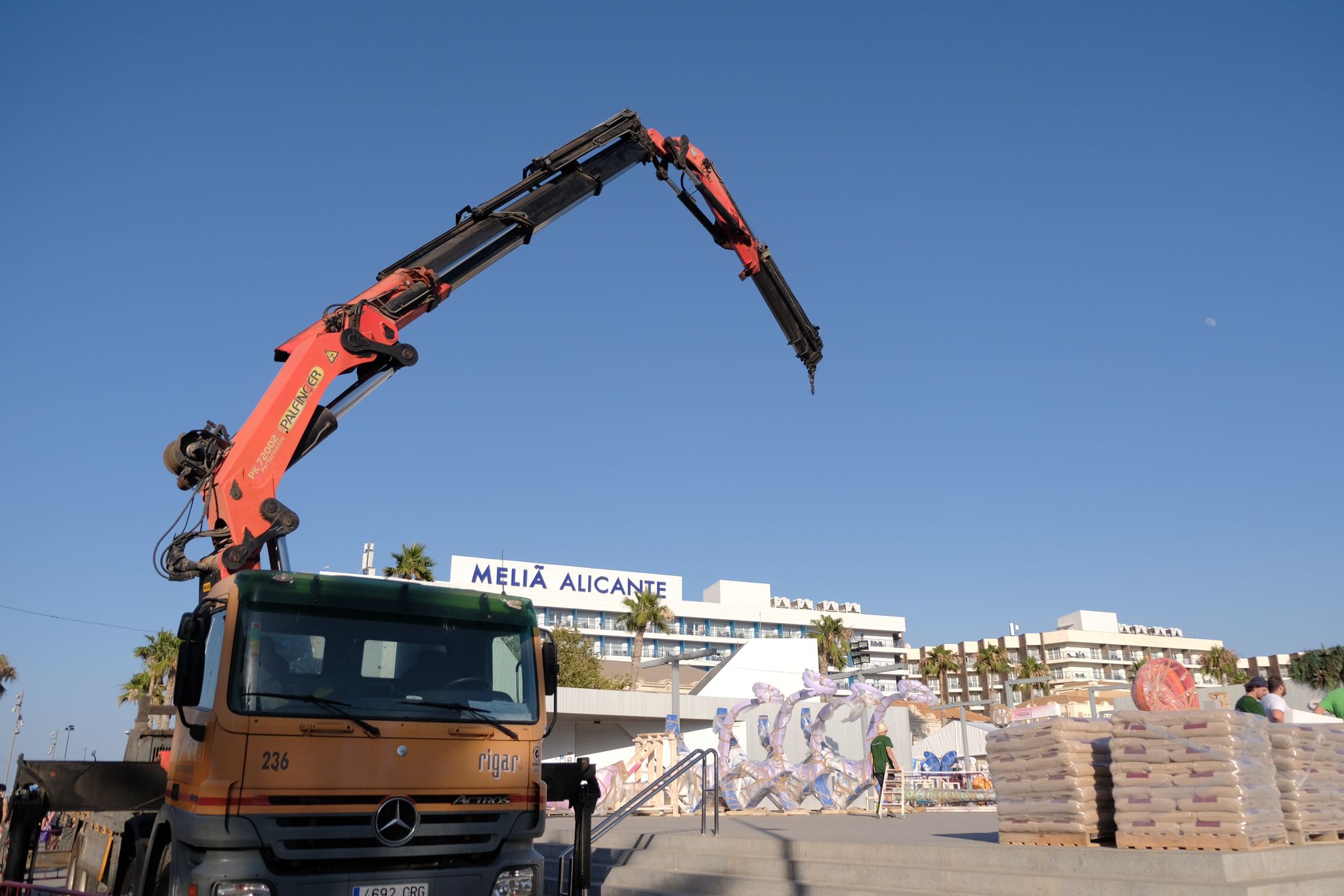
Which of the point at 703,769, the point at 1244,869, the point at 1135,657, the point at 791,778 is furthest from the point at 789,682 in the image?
the point at 1135,657

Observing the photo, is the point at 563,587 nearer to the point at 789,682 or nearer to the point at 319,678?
the point at 789,682

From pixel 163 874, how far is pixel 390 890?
183 centimetres

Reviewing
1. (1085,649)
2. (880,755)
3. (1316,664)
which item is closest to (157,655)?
(880,755)

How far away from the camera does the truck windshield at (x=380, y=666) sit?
20.1 feet

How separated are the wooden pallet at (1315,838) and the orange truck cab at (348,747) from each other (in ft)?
22.9

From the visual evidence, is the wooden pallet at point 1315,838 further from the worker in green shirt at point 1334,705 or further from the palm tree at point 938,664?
the palm tree at point 938,664

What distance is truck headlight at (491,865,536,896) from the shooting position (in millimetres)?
6367

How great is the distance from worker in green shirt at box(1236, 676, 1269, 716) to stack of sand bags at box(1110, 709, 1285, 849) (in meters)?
1.88

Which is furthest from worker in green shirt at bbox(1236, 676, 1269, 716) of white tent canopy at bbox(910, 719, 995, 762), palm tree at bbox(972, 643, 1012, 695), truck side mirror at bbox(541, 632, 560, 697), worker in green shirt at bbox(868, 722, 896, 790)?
palm tree at bbox(972, 643, 1012, 695)

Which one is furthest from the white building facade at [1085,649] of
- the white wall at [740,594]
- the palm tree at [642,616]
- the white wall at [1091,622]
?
the palm tree at [642,616]

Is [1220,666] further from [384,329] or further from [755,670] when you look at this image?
[384,329]

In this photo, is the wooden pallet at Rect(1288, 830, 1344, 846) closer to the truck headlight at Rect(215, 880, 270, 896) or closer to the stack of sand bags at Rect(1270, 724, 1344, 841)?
the stack of sand bags at Rect(1270, 724, 1344, 841)

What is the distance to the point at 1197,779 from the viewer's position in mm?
8234

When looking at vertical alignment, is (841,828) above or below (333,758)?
below
